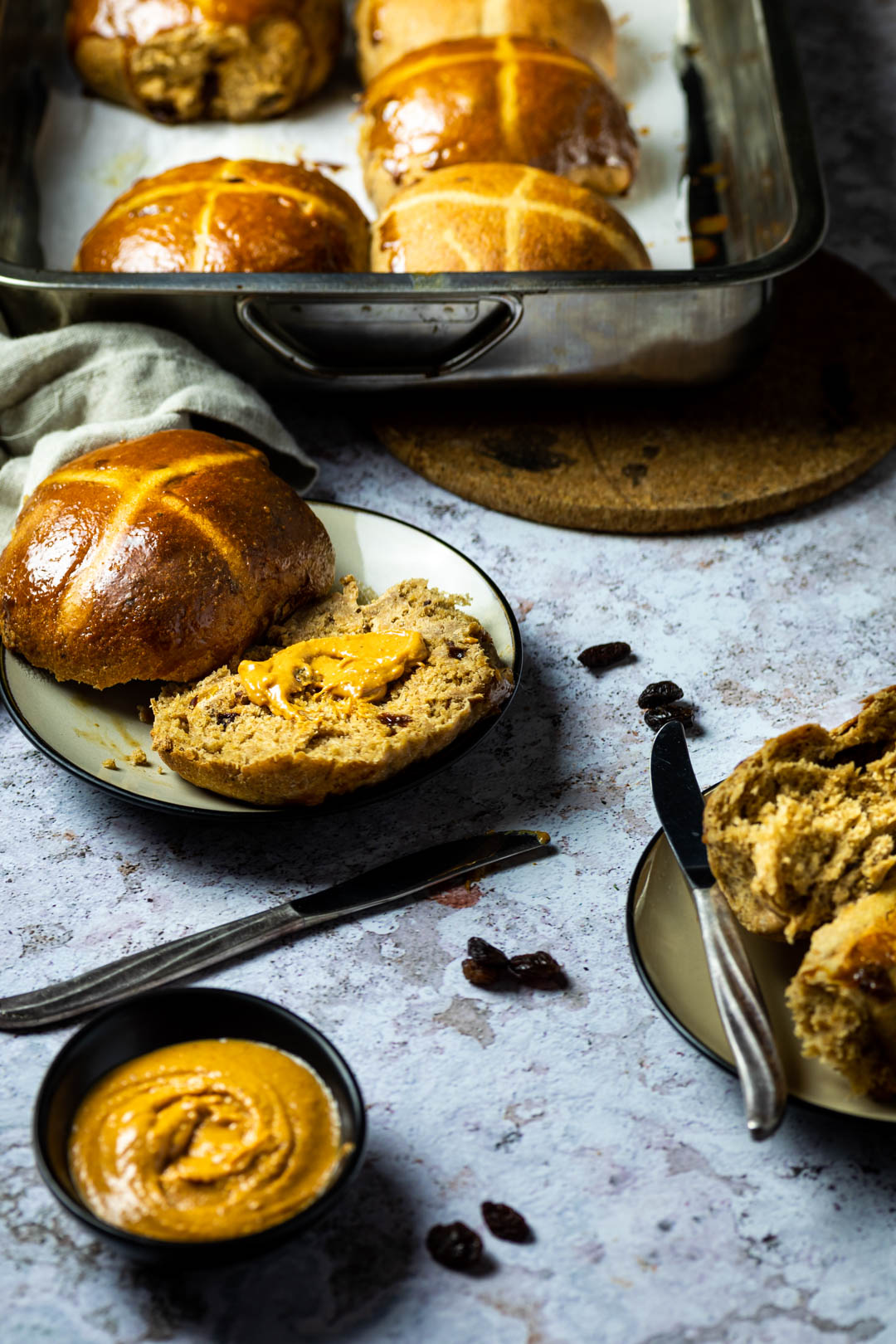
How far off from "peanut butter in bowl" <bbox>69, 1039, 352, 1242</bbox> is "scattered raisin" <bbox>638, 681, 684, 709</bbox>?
1.07 metres

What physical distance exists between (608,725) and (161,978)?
0.96 m

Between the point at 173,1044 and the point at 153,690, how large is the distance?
2.63 feet

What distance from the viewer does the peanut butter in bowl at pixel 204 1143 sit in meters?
1.44

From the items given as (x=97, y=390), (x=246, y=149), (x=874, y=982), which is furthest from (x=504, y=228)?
(x=874, y=982)

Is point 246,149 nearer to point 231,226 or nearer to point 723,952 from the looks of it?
point 231,226

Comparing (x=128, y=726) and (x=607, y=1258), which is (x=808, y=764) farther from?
(x=128, y=726)

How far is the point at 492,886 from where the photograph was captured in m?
2.08

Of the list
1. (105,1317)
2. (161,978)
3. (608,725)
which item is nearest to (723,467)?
(608,725)

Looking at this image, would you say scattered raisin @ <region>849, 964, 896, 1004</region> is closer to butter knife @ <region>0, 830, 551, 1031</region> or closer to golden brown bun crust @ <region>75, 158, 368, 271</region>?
butter knife @ <region>0, 830, 551, 1031</region>

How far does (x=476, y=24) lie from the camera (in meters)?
3.54

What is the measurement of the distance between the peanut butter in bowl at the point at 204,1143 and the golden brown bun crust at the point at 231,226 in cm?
190

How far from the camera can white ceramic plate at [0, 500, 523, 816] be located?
6.61ft

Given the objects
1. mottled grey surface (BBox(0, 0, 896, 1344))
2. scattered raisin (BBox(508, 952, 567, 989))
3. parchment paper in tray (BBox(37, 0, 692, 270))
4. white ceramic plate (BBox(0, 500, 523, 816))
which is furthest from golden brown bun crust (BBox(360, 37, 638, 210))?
scattered raisin (BBox(508, 952, 567, 989))

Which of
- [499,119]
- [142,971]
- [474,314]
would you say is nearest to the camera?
[142,971]
